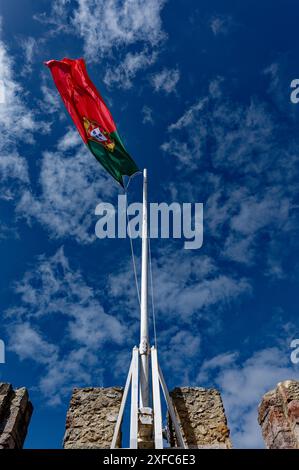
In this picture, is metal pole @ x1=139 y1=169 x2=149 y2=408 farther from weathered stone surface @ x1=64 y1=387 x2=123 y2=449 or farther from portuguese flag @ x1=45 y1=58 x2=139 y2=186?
portuguese flag @ x1=45 y1=58 x2=139 y2=186

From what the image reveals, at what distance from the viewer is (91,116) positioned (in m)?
10.0

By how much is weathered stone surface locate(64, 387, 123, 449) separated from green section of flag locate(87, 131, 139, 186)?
185 inches

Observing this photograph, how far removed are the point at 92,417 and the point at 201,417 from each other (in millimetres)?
1535

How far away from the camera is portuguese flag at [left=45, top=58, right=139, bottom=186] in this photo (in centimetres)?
977

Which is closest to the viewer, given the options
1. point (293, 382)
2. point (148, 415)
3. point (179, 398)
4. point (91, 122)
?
point (148, 415)

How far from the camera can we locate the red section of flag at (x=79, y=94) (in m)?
9.96

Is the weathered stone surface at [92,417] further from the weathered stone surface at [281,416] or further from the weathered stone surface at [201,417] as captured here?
the weathered stone surface at [281,416]

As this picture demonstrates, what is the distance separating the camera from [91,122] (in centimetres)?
995

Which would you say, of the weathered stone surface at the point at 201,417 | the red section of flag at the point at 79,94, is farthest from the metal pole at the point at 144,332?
the red section of flag at the point at 79,94

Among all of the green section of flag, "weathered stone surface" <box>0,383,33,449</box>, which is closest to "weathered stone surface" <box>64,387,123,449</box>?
"weathered stone surface" <box>0,383,33,449</box>
